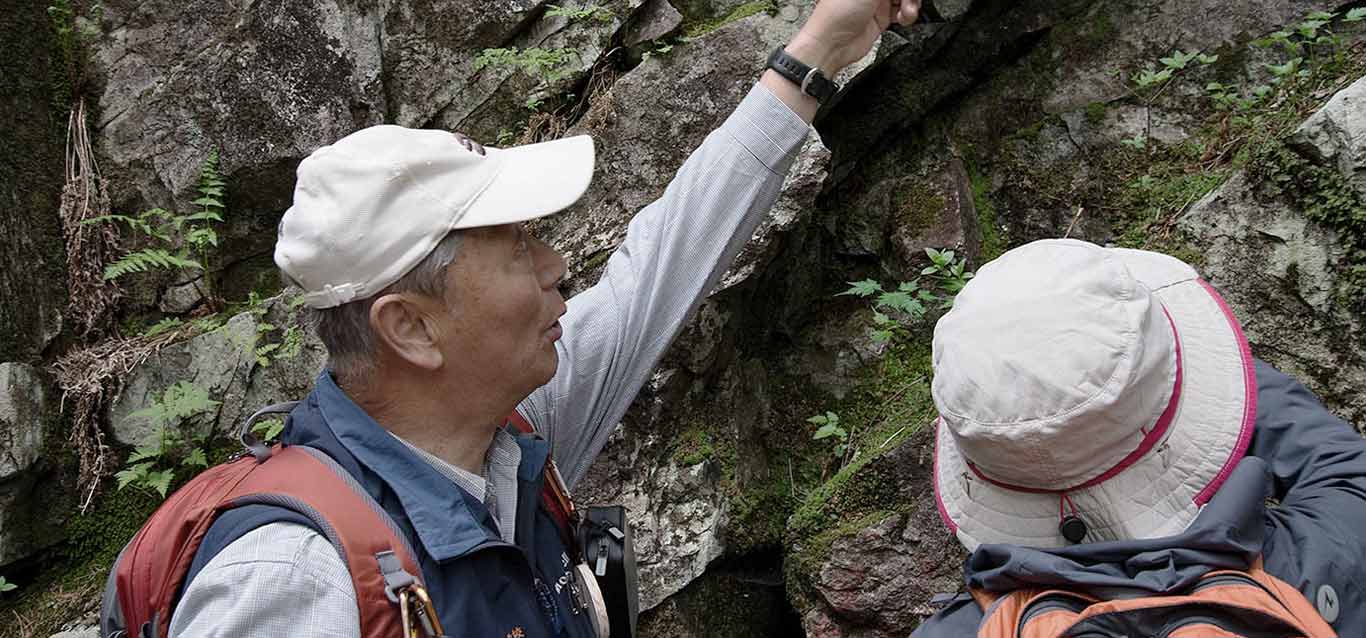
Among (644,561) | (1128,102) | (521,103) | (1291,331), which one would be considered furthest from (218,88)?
(1291,331)

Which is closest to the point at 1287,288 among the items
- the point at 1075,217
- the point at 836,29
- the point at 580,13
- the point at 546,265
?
the point at 1075,217

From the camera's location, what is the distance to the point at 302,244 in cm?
221

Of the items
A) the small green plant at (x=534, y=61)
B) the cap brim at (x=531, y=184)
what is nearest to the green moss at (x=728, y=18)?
the small green plant at (x=534, y=61)

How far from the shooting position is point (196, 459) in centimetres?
502

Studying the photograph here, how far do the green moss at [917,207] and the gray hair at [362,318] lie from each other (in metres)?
3.15

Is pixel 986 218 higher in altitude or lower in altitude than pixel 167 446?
lower

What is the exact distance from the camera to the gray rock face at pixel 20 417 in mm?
4957

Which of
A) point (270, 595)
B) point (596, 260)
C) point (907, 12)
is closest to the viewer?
point (270, 595)

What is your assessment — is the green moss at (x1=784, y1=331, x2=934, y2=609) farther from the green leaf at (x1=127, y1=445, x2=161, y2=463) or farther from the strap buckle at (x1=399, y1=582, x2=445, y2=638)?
the green leaf at (x1=127, y1=445, x2=161, y2=463)

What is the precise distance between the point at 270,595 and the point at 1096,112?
15.4ft

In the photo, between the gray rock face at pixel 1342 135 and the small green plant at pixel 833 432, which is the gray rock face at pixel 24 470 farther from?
the gray rock face at pixel 1342 135

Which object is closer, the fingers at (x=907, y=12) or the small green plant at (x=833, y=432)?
the fingers at (x=907, y=12)

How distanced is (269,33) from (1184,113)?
4.95 m

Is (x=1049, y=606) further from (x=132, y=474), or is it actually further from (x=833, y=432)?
(x=132, y=474)
